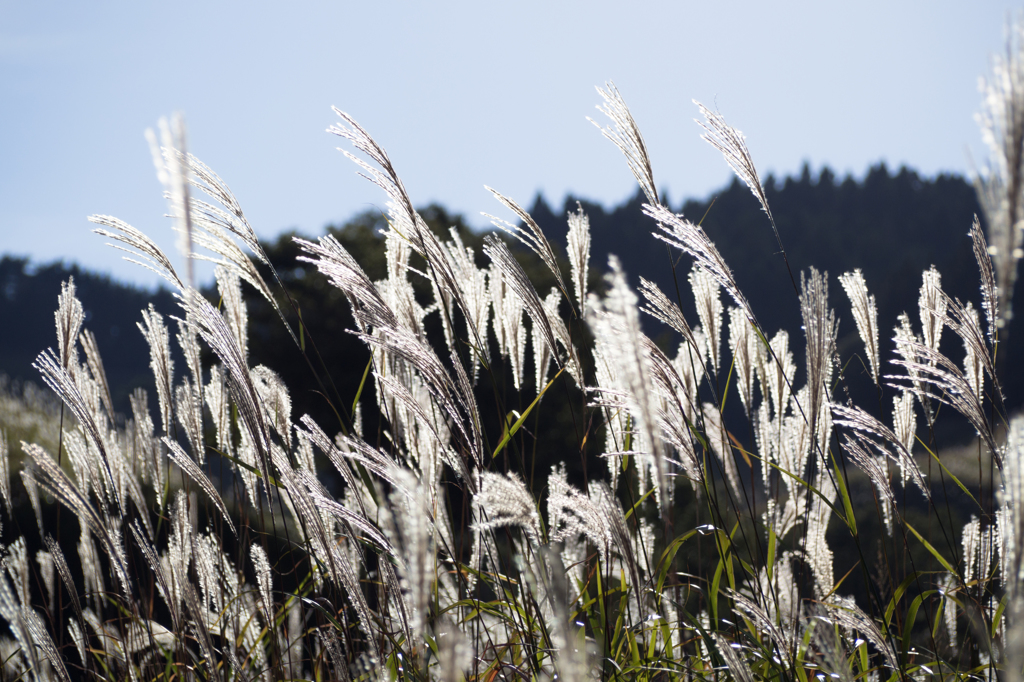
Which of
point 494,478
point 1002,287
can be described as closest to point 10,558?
point 494,478

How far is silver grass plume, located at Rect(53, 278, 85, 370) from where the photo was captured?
1891 millimetres

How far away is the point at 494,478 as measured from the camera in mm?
954

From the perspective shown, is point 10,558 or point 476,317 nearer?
point 10,558

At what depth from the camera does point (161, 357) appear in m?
1.88

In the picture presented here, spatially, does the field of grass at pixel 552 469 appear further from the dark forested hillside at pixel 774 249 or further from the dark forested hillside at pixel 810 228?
the dark forested hillside at pixel 810 228

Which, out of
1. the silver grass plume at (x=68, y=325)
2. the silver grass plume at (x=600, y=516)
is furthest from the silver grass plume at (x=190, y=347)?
the silver grass plume at (x=600, y=516)

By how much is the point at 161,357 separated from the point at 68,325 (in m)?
0.30

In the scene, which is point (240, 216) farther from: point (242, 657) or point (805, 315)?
point (242, 657)

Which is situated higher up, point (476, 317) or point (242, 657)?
point (476, 317)

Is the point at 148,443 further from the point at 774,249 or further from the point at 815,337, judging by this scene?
the point at 774,249

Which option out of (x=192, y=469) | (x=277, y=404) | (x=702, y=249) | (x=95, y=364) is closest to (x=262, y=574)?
(x=192, y=469)

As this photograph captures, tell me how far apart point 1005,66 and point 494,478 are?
79cm

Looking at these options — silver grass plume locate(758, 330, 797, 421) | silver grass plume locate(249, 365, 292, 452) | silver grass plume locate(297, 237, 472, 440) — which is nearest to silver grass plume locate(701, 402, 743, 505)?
silver grass plume locate(758, 330, 797, 421)

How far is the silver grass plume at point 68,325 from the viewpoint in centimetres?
189
